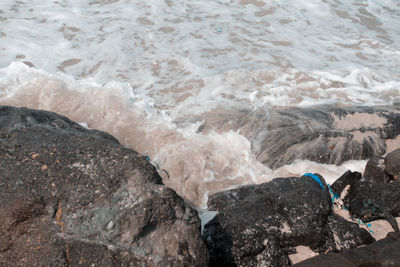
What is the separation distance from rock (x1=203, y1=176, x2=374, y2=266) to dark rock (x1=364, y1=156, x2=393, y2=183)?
995 millimetres

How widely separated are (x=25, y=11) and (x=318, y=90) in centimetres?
753

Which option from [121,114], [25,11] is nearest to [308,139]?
[121,114]

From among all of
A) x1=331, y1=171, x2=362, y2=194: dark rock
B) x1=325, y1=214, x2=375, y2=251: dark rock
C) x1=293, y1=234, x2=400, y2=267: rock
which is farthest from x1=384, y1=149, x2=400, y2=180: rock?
x1=293, y1=234, x2=400, y2=267: rock

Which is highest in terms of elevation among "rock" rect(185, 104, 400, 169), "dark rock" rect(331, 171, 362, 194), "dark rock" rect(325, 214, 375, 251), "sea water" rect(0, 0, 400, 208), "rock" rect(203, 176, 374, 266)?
"rock" rect(203, 176, 374, 266)

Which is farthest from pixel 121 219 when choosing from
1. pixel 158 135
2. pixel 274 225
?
pixel 158 135

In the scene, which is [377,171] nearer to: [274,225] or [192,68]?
[274,225]

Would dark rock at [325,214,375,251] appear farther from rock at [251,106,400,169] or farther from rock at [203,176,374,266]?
rock at [251,106,400,169]

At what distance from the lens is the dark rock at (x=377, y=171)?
12.8ft

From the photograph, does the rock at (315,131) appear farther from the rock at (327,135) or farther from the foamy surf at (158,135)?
the foamy surf at (158,135)

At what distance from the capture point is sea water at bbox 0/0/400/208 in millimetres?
4641

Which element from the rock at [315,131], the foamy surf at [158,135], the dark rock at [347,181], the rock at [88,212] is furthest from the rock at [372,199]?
the rock at [88,212]

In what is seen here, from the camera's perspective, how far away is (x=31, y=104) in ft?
→ 16.8

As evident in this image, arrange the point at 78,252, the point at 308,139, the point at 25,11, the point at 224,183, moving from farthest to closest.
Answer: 1. the point at 25,11
2. the point at 308,139
3. the point at 224,183
4. the point at 78,252

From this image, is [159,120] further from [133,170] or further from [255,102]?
[133,170]
